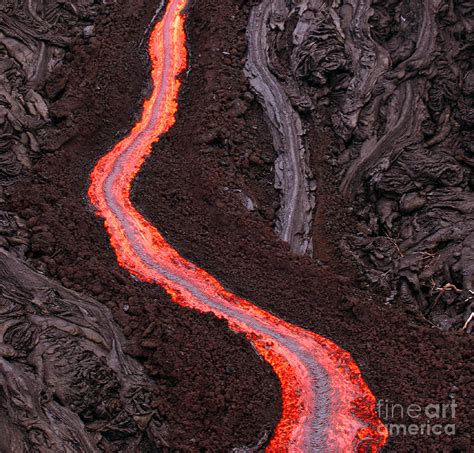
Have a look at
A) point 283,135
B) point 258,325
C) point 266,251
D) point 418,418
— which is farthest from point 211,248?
point 418,418

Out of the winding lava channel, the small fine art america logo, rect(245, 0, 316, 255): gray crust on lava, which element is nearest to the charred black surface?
rect(245, 0, 316, 255): gray crust on lava

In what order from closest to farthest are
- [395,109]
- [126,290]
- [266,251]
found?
[126,290], [266,251], [395,109]

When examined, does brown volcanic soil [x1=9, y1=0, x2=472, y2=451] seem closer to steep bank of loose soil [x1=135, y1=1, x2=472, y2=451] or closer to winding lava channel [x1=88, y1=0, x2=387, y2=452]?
steep bank of loose soil [x1=135, y1=1, x2=472, y2=451]

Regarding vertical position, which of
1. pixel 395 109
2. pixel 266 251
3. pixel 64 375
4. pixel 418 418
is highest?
pixel 64 375

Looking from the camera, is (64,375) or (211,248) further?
(211,248)

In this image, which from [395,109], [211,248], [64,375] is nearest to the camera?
[64,375]

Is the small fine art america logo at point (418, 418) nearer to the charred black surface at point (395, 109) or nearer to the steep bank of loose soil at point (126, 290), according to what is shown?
the steep bank of loose soil at point (126, 290)

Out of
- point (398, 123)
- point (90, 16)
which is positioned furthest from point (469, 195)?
point (90, 16)

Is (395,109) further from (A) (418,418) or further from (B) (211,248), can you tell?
(A) (418,418)
